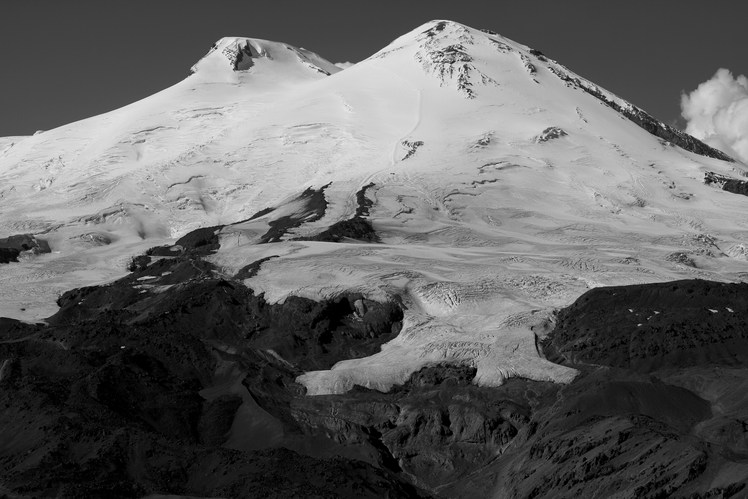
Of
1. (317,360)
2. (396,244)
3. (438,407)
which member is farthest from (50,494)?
(396,244)

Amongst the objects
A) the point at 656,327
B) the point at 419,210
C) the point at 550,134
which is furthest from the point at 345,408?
the point at 550,134

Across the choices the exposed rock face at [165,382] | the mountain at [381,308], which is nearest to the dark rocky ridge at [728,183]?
the mountain at [381,308]

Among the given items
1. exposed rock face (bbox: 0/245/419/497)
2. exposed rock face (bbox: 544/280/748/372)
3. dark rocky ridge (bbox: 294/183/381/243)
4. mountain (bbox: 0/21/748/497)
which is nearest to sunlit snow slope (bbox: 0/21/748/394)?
mountain (bbox: 0/21/748/497)

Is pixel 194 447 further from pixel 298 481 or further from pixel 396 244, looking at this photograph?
pixel 396 244

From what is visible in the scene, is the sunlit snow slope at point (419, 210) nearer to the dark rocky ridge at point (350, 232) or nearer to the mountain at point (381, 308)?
the mountain at point (381, 308)

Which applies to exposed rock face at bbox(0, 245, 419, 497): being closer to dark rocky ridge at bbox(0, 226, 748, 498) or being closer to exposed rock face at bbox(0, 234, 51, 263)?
dark rocky ridge at bbox(0, 226, 748, 498)

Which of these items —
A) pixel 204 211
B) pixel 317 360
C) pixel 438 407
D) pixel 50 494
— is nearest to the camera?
pixel 50 494
